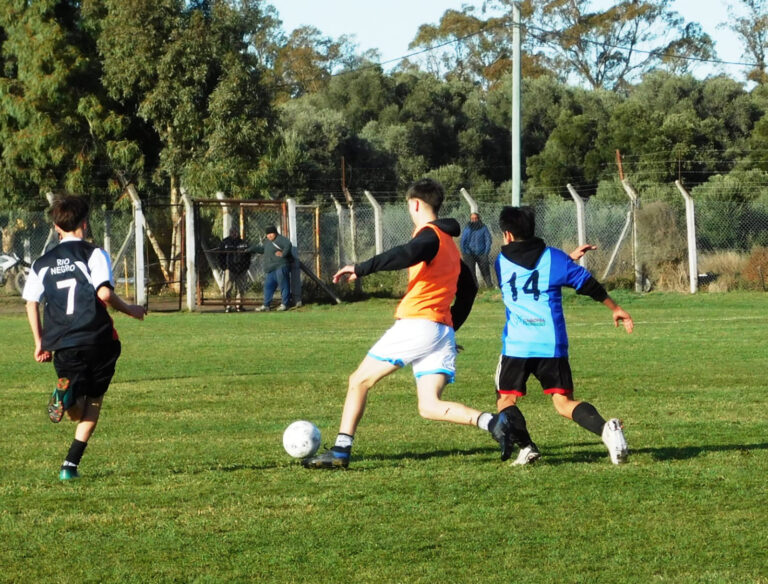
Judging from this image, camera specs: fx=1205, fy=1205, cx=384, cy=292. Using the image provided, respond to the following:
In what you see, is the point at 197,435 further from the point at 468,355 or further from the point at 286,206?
the point at 286,206

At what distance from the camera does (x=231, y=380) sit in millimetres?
11641

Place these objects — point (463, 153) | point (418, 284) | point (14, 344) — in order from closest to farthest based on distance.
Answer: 1. point (418, 284)
2. point (14, 344)
3. point (463, 153)

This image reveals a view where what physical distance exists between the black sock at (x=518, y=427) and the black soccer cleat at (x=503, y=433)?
0.06 meters

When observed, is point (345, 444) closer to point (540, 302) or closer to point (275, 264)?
point (540, 302)

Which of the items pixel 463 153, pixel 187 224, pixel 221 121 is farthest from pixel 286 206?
pixel 463 153

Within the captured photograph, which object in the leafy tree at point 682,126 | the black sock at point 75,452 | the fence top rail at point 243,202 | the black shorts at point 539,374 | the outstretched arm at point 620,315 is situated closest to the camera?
the black sock at point 75,452

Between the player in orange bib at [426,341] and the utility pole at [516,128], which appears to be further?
the utility pole at [516,128]

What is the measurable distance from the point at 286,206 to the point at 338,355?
10.2 m

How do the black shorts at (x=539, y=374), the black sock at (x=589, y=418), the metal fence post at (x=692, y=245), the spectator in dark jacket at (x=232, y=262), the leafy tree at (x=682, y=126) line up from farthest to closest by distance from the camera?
the leafy tree at (x=682, y=126)
the metal fence post at (x=692, y=245)
the spectator in dark jacket at (x=232, y=262)
the black shorts at (x=539, y=374)
the black sock at (x=589, y=418)

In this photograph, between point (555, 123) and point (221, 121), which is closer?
point (221, 121)

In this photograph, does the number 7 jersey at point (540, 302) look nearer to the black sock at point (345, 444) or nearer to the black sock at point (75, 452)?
the black sock at point (345, 444)

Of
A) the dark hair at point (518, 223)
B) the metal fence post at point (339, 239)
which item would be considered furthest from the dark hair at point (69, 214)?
the metal fence post at point (339, 239)

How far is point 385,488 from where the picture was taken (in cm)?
632

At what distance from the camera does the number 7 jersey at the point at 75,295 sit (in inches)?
257
